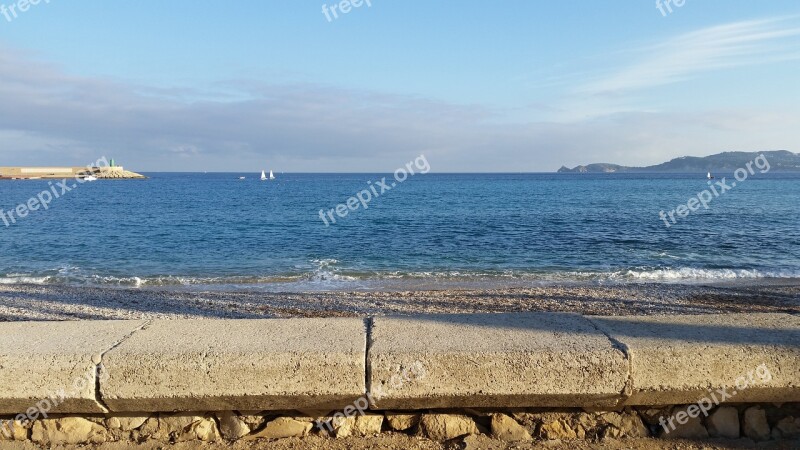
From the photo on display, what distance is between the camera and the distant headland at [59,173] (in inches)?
5030

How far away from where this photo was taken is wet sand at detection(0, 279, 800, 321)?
10023 millimetres

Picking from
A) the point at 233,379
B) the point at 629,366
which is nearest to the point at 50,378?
the point at 233,379

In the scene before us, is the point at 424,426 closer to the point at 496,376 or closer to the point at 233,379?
the point at 496,376

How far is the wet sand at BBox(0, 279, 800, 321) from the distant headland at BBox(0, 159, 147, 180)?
133653 mm

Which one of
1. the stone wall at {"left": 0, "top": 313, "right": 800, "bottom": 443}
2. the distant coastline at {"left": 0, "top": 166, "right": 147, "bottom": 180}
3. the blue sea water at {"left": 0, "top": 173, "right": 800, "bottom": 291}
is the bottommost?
the blue sea water at {"left": 0, "top": 173, "right": 800, "bottom": 291}

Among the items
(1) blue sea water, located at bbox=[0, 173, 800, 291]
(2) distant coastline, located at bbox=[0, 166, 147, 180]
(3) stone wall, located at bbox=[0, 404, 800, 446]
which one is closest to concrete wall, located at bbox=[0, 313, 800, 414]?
(3) stone wall, located at bbox=[0, 404, 800, 446]

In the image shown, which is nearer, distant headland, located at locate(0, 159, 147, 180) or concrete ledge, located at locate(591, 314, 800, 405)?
concrete ledge, located at locate(591, 314, 800, 405)

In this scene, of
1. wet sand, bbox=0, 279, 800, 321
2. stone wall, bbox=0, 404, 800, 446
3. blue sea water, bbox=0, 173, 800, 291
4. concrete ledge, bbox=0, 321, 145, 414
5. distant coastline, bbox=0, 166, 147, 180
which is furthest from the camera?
distant coastline, bbox=0, 166, 147, 180

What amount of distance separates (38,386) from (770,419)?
3.50 meters

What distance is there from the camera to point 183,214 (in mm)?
40312

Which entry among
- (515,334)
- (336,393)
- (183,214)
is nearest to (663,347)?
(515,334)

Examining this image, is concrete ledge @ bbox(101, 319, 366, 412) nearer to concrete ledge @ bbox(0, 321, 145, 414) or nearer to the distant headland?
concrete ledge @ bbox(0, 321, 145, 414)

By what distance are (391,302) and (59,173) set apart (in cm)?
14942

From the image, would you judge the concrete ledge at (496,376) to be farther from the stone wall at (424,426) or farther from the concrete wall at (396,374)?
the stone wall at (424,426)
